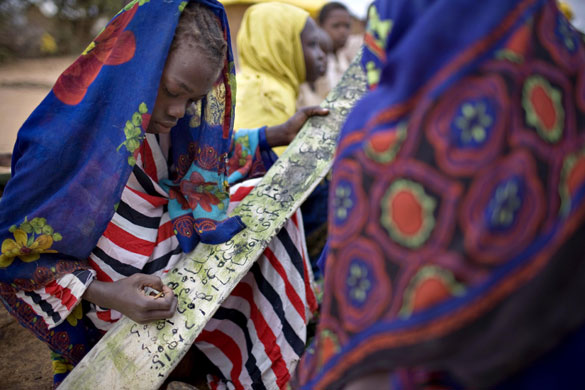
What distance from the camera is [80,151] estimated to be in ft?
5.21

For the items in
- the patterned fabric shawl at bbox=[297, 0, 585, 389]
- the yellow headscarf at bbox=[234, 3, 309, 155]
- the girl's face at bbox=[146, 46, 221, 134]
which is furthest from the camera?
the yellow headscarf at bbox=[234, 3, 309, 155]

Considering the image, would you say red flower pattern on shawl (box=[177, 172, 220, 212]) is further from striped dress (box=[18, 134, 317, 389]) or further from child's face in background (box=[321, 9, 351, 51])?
child's face in background (box=[321, 9, 351, 51])

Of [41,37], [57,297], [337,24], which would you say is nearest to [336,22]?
[337,24]

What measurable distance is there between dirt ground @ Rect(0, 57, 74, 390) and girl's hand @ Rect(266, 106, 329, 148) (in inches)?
55.2

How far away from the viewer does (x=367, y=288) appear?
2.91ft

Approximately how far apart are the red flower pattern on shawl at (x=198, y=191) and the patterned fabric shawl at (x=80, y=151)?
39 cm

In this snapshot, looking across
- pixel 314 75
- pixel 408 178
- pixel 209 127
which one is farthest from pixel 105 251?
pixel 314 75

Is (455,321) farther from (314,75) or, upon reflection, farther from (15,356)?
(314,75)

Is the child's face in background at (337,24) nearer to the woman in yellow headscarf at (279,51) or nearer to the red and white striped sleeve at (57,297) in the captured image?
the woman in yellow headscarf at (279,51)

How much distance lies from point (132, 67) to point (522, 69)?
1278 mm

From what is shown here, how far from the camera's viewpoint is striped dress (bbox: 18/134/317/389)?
1836 mm

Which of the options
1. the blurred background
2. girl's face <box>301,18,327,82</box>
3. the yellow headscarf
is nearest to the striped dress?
the yellow headscarf

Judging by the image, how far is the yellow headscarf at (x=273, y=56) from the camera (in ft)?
10.8

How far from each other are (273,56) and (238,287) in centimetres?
203
